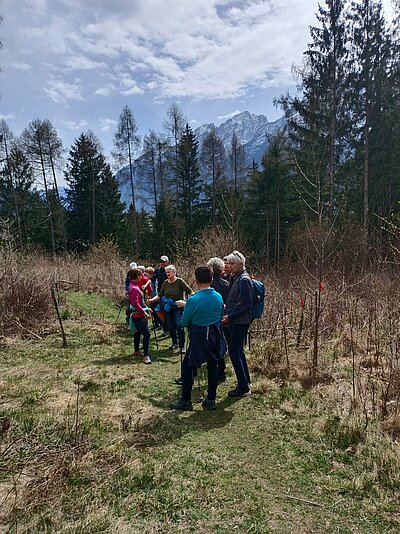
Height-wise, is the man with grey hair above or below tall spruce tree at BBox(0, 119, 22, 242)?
below

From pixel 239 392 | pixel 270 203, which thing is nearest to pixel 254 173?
pixel 270 203

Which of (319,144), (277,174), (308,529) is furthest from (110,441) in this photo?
(277,174)

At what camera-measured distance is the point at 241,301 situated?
182 inches

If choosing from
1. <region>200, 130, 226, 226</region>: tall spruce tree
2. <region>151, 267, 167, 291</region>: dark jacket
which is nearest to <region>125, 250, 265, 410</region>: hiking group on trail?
<region>151, 267, 167, 291</region>: dark jacket

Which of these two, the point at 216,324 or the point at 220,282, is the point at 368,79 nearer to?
the point at 220,282

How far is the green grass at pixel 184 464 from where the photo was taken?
264 centimetres

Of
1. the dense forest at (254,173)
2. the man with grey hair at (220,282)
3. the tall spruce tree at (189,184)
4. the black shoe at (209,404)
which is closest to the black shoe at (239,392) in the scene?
the black shoe at (209,404)

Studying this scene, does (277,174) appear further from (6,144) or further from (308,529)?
(308,529)

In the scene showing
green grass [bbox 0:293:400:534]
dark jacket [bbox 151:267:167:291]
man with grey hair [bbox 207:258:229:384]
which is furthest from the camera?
dark jacket [bbox 151:267:167:291]

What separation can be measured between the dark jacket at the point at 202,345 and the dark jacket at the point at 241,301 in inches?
14.4

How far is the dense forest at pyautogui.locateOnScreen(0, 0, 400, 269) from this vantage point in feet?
56.5

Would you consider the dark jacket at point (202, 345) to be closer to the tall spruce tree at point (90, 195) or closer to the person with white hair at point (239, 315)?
the person with white hair at point (239, 315)

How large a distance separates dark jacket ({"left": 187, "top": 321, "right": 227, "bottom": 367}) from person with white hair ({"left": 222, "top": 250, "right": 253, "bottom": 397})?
0.35 m

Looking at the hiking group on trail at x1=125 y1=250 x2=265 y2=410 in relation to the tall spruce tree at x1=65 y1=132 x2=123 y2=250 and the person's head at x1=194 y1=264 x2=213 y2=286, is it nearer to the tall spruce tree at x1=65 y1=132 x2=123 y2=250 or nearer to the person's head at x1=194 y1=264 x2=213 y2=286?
the person's head at x1=194 y1=264 x2=213 y2=286
